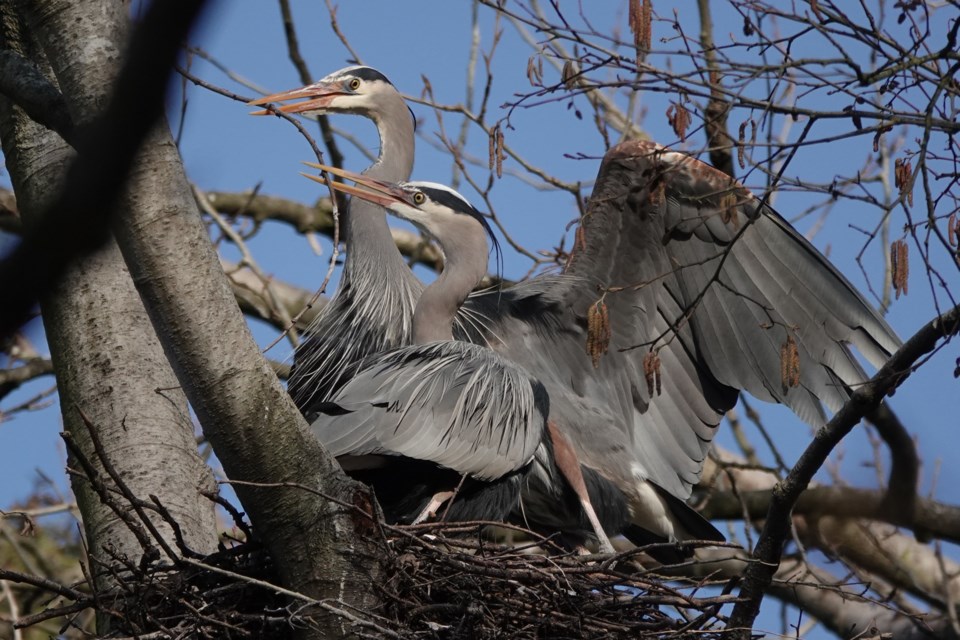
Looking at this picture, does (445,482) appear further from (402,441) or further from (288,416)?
(288,416)

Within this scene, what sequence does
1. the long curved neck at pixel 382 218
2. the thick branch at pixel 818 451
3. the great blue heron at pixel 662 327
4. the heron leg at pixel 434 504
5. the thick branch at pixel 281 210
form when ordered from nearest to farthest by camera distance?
the thick branch at pixel 818 451, the heron leg at pixel 434 504, the great blue heron at pixel 662 327, the long curved neck at pixel 382 218, the thick branch at pixel 281 210

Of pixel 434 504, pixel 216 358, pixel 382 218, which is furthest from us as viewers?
Answer: pixel 382 218

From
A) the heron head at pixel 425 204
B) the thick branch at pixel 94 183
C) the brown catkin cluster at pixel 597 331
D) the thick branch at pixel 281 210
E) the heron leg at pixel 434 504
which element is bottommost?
the thick branch at pixel 94 183

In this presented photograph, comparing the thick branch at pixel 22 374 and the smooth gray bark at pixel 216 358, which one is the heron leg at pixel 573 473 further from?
the thick branch at pixel 22 374

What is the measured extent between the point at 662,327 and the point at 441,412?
1325 millimetres

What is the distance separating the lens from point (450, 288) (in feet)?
14.4

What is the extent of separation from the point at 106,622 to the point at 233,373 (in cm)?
109

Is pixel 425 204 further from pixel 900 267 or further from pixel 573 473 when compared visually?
pixel 900 267

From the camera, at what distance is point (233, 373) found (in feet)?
8.11

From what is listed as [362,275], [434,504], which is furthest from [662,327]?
[434,504]

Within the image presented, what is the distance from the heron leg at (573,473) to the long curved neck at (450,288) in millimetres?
537

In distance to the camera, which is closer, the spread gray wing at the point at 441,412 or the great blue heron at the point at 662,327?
the spread gray wing at the point at 441,412

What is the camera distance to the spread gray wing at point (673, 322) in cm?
462

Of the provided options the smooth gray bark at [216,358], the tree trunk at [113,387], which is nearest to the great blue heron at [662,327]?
the tree trunk at [113,387]
